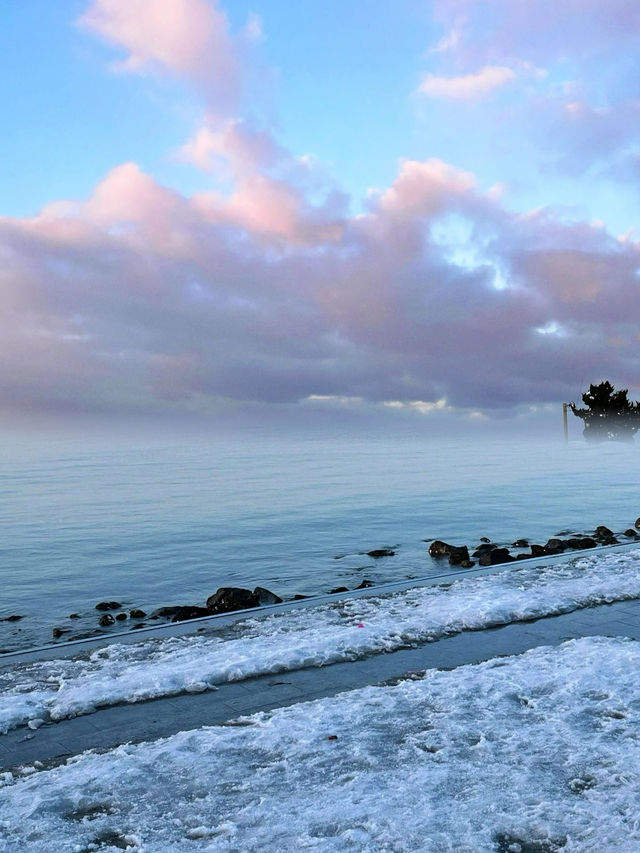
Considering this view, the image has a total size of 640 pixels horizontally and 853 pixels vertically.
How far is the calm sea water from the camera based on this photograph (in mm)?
18484

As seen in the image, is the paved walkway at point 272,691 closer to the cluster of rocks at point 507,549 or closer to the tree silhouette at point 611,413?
the cluster of rocks at point 507,549

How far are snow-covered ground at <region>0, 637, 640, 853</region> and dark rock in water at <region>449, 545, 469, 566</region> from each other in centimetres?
1337

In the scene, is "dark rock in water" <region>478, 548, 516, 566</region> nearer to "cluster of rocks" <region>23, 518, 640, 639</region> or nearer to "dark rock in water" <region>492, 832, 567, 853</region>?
"cluster of rocks" <region>23, 518, 640, 639</region>

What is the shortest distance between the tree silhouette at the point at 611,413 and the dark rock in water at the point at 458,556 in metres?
84.1

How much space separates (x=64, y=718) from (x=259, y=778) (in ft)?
7.55

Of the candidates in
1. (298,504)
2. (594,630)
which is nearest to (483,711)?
(594,630)

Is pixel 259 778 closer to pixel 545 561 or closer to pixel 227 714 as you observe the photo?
pixel 227 714

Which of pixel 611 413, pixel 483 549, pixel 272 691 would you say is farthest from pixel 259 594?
pixel 611 413

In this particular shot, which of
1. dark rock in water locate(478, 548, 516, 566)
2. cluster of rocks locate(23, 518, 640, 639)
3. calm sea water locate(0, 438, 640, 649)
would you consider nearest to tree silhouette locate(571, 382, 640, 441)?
→ calm sea water locate(0, 438, 640, 649)

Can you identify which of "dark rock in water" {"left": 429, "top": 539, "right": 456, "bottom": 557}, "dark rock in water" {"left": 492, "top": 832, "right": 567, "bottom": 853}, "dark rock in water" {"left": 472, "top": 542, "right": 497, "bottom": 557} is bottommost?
"dark rock in water" {"left": 472, "top": 542, "right": 497, "bottom": 557}

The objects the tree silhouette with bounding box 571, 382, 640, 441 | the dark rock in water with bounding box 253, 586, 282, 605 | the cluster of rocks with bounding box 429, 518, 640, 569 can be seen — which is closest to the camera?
the dark rock in water with bounding box 253, 586, 282, 605

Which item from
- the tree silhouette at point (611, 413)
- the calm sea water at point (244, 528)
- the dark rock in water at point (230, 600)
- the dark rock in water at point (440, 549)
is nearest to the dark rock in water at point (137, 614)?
the calm sea water at point (244, 528)

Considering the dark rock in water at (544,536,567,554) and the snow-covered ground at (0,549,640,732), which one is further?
the dark rock in water at (544,536,567,554)

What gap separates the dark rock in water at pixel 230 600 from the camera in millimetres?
13367
